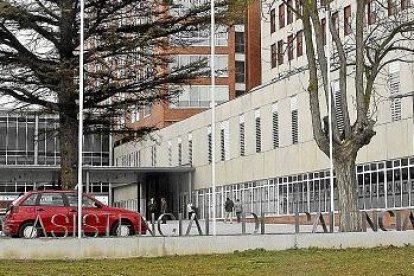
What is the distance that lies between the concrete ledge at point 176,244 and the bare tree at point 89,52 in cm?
948

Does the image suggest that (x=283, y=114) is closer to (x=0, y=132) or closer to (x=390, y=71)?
(x=390, y=71)

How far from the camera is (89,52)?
31094mm

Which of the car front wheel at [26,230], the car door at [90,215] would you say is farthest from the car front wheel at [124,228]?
the car front wheel at [26,230]

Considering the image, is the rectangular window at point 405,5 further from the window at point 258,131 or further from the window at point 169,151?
the window at point 169,151

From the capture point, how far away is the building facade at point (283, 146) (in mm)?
45000

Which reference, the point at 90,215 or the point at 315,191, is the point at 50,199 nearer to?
the point at 90,215

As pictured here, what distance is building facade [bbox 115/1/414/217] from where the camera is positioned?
148ft

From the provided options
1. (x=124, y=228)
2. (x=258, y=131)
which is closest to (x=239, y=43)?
(x=258, y=131)

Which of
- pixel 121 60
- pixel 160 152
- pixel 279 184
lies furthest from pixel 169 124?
pixel 121 60

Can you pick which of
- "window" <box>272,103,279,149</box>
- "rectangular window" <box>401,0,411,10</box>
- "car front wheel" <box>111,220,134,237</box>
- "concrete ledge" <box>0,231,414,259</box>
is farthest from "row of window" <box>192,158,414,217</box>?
"concrete ledge" <box>0,231,414,259</box>

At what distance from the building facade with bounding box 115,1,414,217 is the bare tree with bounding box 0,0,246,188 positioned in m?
4.45

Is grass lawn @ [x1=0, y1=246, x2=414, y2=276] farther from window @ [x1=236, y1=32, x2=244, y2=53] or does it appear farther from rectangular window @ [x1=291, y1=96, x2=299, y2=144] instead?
window @ [x1=236, y1=32, x2=244, y2=53]

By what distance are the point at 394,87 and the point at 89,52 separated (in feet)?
63.5

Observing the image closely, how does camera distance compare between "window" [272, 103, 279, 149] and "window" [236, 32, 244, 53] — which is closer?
"window" [272, 103, 279, 149]
